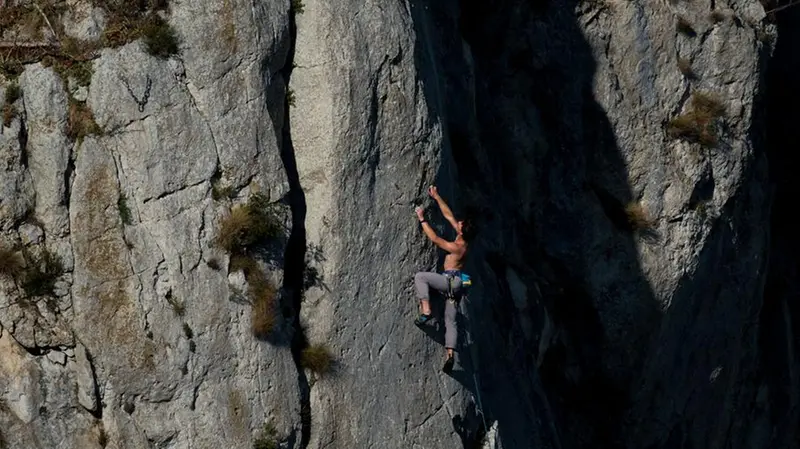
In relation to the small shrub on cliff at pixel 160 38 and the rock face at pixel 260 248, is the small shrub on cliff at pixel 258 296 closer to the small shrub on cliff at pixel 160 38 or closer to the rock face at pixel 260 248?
the rock face at pixel 260 248

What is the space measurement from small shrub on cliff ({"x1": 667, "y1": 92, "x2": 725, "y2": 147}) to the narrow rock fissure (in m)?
8.99

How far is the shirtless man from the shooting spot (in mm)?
18234

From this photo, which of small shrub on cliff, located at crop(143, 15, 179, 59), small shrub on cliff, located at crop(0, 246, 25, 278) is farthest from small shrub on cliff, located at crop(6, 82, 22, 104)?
small shrub on cliff, located at crop(0, 246, 25, 278)

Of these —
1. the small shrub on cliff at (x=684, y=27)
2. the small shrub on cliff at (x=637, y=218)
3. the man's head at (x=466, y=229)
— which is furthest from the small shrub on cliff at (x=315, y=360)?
the small shrub on cliff at (x=684, y=27)

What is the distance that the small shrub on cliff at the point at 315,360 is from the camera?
1756cm

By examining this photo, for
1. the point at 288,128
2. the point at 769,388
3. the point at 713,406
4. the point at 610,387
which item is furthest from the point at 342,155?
the point at 769,388

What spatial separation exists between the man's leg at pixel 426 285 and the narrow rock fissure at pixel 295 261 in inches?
65.2

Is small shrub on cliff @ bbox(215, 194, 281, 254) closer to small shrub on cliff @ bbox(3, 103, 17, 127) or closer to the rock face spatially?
the rock face

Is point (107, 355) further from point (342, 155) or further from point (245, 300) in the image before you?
point (342, 155)

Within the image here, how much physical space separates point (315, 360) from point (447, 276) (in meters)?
2.26

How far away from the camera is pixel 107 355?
54.4ft

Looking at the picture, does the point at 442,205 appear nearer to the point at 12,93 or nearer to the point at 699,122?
the point at 12,93

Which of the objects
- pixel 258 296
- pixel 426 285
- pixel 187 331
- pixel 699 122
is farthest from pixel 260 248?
pixel 699 122

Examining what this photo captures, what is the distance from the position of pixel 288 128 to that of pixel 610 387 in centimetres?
961
